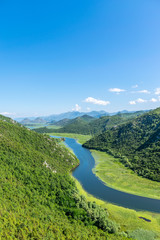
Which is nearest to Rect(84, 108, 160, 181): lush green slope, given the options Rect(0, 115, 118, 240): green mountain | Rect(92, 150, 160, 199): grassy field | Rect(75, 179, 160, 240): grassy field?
Rect(92, 150, 160, 199): grassy field

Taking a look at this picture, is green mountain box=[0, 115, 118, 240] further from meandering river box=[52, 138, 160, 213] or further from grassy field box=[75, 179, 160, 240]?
meandering river box=[52, 138, 160, 213]

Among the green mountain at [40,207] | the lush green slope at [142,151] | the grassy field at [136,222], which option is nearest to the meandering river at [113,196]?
the grassy field at [136,222]

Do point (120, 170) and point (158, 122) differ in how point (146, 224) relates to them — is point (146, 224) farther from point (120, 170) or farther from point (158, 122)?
point (158, 122)

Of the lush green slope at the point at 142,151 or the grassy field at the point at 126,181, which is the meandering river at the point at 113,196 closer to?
the grassy field at the point at 126,181

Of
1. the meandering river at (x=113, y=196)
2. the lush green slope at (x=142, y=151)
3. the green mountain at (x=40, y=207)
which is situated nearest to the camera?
the green mountain at (x=40, y=207)

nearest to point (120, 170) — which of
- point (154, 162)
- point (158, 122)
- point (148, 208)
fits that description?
point (154, 162)

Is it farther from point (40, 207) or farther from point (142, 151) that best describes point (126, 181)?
point (40, 207)
